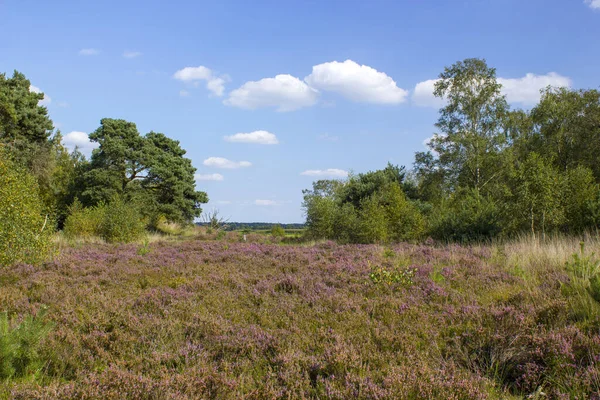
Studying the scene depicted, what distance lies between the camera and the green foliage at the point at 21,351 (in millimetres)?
4078

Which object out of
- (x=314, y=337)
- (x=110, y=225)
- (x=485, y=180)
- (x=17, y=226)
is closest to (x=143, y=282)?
(x=17, y=226)

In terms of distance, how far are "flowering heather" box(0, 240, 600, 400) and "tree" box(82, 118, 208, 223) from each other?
23396mm

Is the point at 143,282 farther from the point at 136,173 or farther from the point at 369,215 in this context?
the point at 136,173

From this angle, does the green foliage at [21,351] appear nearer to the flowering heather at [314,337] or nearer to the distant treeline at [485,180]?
the flowering heather at [314,337]

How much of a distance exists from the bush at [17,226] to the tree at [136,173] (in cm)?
2128

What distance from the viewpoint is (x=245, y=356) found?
438 centimetres

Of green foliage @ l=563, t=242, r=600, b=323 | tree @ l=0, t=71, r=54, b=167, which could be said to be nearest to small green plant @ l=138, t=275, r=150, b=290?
green foliage @ l=563, t=242, r=600, b=323

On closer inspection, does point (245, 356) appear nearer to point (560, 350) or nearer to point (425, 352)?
point (425, 352)

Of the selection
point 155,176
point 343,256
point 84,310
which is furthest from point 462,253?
point 155,176

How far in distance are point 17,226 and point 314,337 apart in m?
7.47

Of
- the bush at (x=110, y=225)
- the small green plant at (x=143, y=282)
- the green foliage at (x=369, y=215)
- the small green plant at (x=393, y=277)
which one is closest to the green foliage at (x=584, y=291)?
the small green plant at (x=393, y=277)

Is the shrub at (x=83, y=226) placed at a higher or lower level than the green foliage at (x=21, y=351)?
higher

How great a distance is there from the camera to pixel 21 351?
166 inches

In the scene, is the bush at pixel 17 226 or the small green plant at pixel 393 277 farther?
the bush at pixel 17 226
